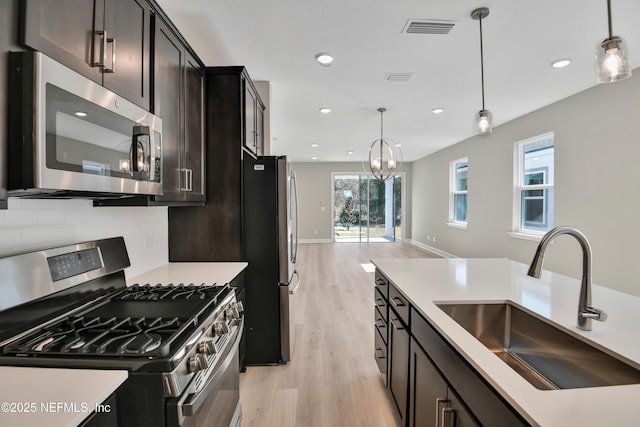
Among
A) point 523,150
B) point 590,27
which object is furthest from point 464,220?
point 590,27

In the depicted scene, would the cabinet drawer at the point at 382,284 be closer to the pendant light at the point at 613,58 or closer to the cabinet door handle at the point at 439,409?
the cabinet door handle at the point at 439,409

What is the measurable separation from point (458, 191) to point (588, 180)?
371 centimetres

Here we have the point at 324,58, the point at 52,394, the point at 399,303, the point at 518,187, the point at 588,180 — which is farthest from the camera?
the point at 518,187

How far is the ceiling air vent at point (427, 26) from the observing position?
2.24m

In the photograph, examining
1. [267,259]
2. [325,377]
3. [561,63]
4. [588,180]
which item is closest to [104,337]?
[267,259]

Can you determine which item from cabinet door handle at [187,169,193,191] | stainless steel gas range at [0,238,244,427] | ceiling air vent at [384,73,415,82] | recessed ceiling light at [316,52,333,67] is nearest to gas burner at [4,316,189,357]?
stainless steel gas range at [0,238,244,427]

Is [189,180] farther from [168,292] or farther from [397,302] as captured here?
[397,302]

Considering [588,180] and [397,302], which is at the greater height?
[588,180]

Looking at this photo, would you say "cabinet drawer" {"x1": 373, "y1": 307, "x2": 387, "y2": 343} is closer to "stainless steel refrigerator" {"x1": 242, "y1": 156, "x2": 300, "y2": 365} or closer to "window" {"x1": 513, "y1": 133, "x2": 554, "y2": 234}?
"stainless steel refrigerator" {"x1": 242, "y1": 156, "x2": 300, "y2": 365}

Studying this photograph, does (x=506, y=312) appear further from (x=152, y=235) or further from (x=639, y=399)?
(x=152, y=235)

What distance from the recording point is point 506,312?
156 cm

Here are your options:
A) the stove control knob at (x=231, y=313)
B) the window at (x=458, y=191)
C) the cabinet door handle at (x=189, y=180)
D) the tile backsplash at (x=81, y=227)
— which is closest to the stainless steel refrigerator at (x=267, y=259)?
the cabinet door handle at (x=189, y=180)

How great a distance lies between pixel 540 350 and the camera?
138 cm

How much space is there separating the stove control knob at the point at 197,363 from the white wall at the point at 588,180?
4017 mm
